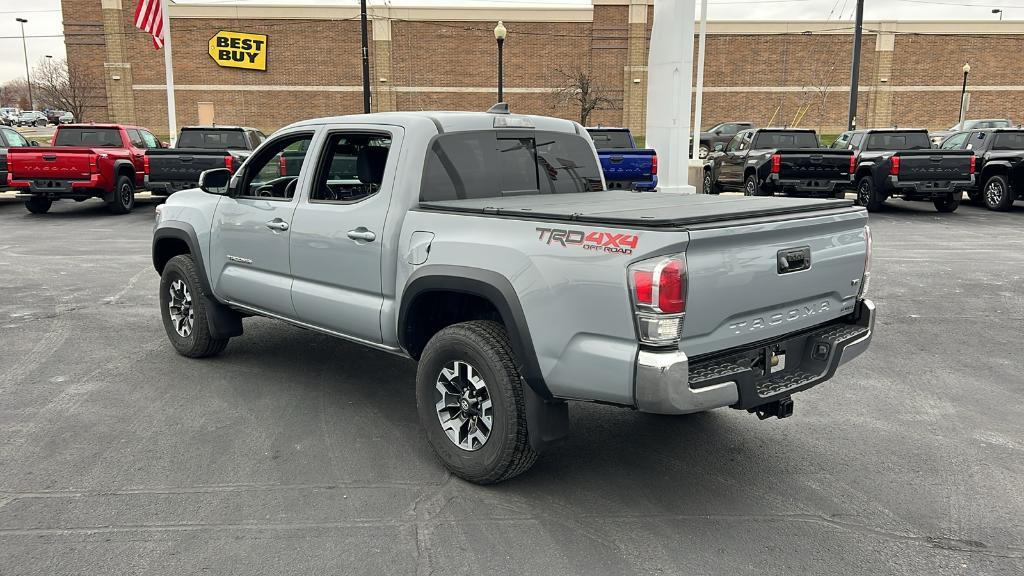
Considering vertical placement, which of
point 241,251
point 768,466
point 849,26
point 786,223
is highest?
point 849,26

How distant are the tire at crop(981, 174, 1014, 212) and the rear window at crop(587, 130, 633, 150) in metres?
8.19

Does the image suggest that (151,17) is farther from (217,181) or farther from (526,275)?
(526,275)

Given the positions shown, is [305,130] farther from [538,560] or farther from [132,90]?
[132,90]

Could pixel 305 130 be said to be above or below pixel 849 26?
below

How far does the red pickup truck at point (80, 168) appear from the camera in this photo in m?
16.1

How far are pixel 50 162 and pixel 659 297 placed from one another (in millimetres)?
16267

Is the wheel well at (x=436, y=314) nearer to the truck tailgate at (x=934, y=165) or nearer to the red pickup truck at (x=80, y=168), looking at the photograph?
the red pickup truck at (x=80, y=168)

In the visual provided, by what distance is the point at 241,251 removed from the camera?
594 cm

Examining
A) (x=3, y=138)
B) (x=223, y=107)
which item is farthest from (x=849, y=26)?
(x=3, y=138)

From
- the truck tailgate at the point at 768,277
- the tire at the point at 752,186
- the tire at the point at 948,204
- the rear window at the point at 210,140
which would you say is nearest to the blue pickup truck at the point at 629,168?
the tire at the point at 752,186

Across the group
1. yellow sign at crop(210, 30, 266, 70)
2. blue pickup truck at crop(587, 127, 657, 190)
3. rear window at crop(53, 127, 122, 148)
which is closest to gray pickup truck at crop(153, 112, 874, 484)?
blue pickup truck at crop(587, 127, 657, 190)

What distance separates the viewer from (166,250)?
705 centimetres

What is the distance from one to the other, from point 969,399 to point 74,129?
18553mm

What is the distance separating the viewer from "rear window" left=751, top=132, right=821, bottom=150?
757 inches
